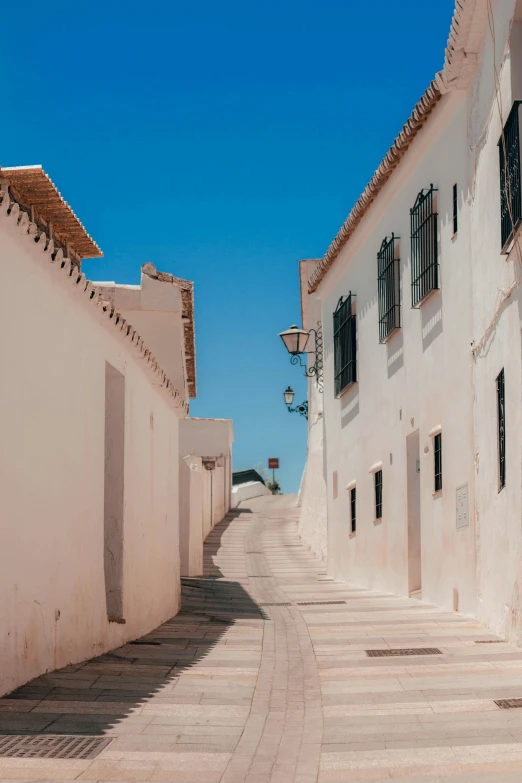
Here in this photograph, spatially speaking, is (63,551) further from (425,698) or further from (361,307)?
(361,307)

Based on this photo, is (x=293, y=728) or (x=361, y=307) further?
(x=361, y=307)

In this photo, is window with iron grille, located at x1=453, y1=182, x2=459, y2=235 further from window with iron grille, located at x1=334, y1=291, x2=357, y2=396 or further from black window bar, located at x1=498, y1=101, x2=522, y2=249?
window with iron grille, located at x1=334, y1=291, x2=357, y2=396

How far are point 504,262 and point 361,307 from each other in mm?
8000

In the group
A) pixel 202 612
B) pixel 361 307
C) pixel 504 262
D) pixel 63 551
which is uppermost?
pixel 361 307

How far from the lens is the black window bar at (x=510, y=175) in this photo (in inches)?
347

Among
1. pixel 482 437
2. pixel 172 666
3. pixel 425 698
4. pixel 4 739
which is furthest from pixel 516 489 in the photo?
pixel 4 739

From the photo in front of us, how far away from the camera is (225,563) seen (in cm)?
2303

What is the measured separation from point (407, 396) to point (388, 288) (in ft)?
6.29

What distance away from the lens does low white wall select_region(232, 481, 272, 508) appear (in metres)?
42.5

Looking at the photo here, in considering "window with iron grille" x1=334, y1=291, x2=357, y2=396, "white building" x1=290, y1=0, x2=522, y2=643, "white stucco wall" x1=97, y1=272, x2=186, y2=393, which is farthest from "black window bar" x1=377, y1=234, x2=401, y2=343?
"white stucco wall" x1=97, y1=272, x2=186, y2=393

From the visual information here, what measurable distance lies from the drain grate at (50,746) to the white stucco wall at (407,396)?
6558 mm

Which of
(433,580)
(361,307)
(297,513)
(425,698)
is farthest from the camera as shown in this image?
(297,513)

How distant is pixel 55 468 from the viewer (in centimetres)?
803

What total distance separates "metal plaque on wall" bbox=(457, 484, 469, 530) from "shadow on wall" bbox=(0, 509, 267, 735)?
2713 mm
